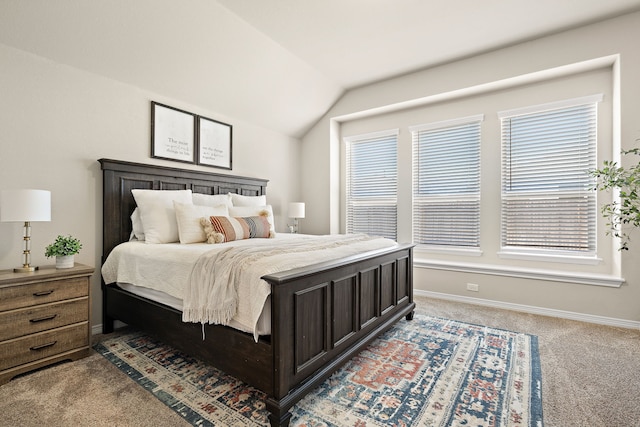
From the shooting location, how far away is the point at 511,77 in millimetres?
3471

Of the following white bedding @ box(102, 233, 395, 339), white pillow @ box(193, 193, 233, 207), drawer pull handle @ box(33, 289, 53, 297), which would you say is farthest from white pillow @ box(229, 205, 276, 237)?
drawer pull handle @ box(33, 289, 53, 297)

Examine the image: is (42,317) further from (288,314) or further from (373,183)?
(373,183)

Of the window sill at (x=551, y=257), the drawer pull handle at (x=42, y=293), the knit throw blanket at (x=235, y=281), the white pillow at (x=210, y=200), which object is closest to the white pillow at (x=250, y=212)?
the white pillow at (x=210, y=200)

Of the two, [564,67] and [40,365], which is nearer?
[40,365]

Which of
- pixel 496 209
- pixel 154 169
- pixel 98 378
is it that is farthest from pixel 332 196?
pixel 98 378

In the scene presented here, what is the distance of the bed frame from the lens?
1.59 metres

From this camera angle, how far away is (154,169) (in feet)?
10.5

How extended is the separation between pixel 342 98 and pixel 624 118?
A: 3.29 meters

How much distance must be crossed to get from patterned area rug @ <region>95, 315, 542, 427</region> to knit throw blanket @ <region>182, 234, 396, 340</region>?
47cm

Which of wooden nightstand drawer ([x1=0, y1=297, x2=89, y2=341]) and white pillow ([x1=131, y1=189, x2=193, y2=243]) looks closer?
wooden nightstand drawer ([x1=0, y1=297, x2=89, y2=341])

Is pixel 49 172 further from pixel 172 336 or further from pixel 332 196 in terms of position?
pixel 332 196

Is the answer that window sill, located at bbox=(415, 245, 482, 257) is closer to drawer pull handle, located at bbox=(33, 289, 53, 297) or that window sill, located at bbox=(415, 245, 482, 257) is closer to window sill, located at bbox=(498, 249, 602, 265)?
window sill, located at bbox=(498, 249, 602, 265)

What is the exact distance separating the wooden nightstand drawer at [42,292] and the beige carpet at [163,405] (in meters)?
0.49

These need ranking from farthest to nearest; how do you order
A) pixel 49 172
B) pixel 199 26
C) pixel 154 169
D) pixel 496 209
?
pixel 496 209 → pixel 154 169 → pixel 199 26 → pixel 49 172
